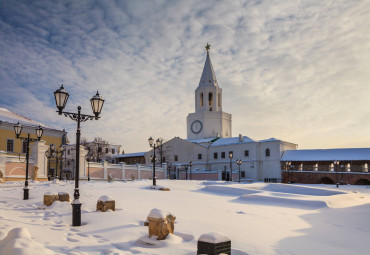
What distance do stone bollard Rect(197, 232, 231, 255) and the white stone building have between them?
46125 millimetres

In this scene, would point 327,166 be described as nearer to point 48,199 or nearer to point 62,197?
point 62,197

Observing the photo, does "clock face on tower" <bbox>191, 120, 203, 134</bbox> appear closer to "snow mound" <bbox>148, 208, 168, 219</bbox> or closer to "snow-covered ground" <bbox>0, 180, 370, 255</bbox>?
"snow-covered ground" <bbox>0, 180, 370, 255</bbox>

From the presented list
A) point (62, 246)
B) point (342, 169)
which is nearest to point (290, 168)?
point (342, 169)

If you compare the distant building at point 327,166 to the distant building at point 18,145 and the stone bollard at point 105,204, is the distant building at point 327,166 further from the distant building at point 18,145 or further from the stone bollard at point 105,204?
the stone bollard at point 105,204

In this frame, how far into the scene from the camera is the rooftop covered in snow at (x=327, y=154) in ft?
153

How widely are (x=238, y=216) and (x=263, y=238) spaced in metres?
3.19

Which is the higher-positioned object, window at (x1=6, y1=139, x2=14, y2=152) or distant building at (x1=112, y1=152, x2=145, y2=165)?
window at (x1=6, y1=139, x2=14, y2=152)

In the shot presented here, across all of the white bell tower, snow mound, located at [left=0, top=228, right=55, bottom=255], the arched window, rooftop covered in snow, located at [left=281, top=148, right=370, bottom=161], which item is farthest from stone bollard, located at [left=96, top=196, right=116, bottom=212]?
the arched window

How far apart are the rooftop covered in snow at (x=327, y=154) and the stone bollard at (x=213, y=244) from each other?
4806cm

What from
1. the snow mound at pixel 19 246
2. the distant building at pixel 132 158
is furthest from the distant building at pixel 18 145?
→ the distant building at pixel 132 158

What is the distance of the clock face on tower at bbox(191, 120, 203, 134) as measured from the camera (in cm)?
6462

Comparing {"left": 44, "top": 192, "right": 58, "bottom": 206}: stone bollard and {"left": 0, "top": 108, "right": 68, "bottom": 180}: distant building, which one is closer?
{"left": 44, "top": 192, "right": 58, "bottom": 206}: stone bollard

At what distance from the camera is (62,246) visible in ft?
18.9

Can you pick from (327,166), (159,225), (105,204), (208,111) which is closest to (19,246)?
(159,225)
